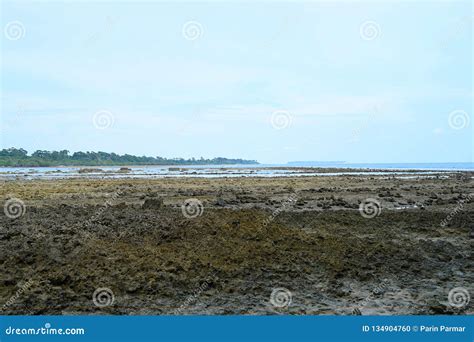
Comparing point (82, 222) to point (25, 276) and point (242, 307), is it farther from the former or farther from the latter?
point (242, 307)

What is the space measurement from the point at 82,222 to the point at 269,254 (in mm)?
6630

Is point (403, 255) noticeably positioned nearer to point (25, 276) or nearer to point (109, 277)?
point (109, 277)

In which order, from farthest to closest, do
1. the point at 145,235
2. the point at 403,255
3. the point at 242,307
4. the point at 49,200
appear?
1. the point at 49,200
2. the point at 145,235
3. the point at 403,255
4. the point at 242,307

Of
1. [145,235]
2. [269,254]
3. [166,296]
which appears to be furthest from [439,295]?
[145,235]

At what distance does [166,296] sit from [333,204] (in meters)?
14.1

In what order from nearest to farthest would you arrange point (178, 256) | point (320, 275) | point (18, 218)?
point (320, 275), point (178, 256), point (18, 218)

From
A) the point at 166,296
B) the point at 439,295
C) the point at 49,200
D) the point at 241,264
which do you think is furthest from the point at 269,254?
the point at 49,200

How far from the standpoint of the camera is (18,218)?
14852 millimetres

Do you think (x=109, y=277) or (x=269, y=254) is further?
(x=269, y=254)

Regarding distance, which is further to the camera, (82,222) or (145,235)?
Result: (82,222)

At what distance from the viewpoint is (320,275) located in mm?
9195

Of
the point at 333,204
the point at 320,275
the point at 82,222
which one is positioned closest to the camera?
the point at 320,275

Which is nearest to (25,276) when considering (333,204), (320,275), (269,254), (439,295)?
(269,254)

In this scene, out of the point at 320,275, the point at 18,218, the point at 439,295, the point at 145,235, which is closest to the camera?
the point at 439,295
